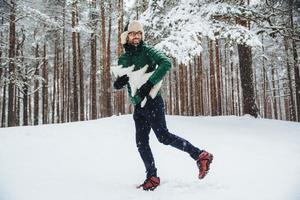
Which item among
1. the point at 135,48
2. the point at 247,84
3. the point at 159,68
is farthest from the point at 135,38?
the point at 247,84

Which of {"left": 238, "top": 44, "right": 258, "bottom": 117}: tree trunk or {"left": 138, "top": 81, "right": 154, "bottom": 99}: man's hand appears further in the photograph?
{"left": 238, "top": 44, "right": 258, "bottom": 117}: tree trunk

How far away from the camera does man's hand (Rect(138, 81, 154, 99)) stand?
4035mm

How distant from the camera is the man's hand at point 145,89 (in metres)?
4.04

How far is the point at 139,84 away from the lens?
421 centimetres

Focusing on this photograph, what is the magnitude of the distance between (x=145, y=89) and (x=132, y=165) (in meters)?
1.89

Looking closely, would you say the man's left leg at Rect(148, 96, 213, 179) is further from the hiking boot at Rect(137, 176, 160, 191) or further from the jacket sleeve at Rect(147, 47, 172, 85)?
the hiking boot at Rect(137, 176, 160, 191)

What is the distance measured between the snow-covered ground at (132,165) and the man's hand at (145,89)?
3.51 feet

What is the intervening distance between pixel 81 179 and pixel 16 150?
2.70 m

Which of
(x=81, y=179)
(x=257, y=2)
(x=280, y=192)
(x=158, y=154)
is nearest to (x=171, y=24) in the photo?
(x=257, y=2)

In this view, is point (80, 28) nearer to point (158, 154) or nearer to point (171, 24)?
point (171, 24)

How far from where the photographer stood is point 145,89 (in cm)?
404

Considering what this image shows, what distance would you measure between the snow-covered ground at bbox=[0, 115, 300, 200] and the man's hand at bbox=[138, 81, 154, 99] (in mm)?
1071

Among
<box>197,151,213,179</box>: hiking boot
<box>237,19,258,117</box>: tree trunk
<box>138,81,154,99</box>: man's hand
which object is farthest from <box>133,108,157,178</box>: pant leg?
<box>237,19,258,117</box>: tree trunk

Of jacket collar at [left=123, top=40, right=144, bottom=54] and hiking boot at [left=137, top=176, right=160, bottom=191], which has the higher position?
jacket collar at [left=123, top=40, right=144, bottom=54]
